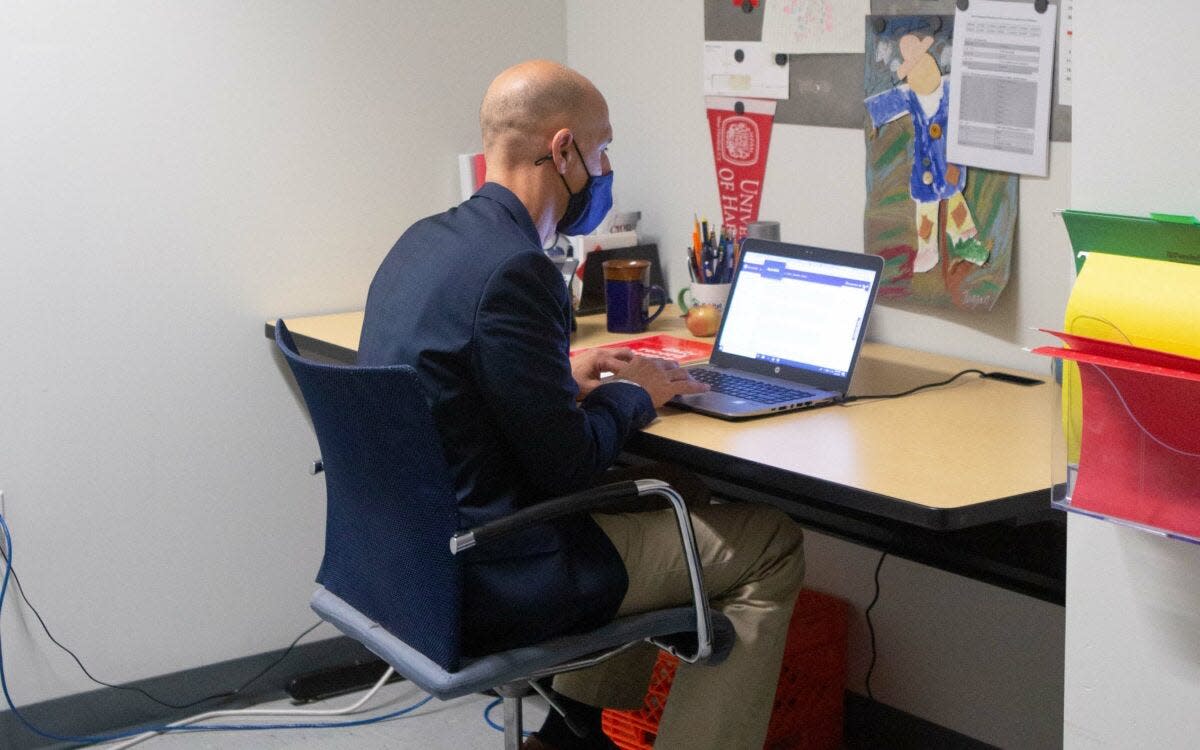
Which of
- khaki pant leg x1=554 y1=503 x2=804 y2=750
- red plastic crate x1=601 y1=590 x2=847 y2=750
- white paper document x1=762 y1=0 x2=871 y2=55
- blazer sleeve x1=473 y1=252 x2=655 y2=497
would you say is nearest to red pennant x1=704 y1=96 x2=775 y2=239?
white paper document x1=762 y1=0 x2=871 y2=55

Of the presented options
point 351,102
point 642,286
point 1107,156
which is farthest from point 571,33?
point 1107,156

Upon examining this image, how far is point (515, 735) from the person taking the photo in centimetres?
211

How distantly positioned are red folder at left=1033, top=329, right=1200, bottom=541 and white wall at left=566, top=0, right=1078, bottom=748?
0.93 metres

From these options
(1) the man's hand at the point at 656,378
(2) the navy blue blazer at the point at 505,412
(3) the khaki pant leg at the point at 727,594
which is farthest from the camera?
(1) the man's hand at the point at 656,378

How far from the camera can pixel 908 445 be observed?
6.39 feet

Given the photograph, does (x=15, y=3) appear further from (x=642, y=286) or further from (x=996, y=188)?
(x=996, y=188)

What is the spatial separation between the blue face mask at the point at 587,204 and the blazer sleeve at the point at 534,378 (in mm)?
303

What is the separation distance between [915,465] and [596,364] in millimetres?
565

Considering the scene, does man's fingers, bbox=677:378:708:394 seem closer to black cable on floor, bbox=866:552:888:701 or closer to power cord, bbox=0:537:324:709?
black cable on floor, bbox=866:552:888:701

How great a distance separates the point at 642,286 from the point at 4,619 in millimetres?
1440

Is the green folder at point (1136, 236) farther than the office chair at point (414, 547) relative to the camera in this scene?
No

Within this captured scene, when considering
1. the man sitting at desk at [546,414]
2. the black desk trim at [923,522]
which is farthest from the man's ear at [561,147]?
the black desk trim at [923,522]

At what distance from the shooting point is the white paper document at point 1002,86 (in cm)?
227

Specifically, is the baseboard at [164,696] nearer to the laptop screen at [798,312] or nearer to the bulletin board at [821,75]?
the laptop screen at [798,312]
